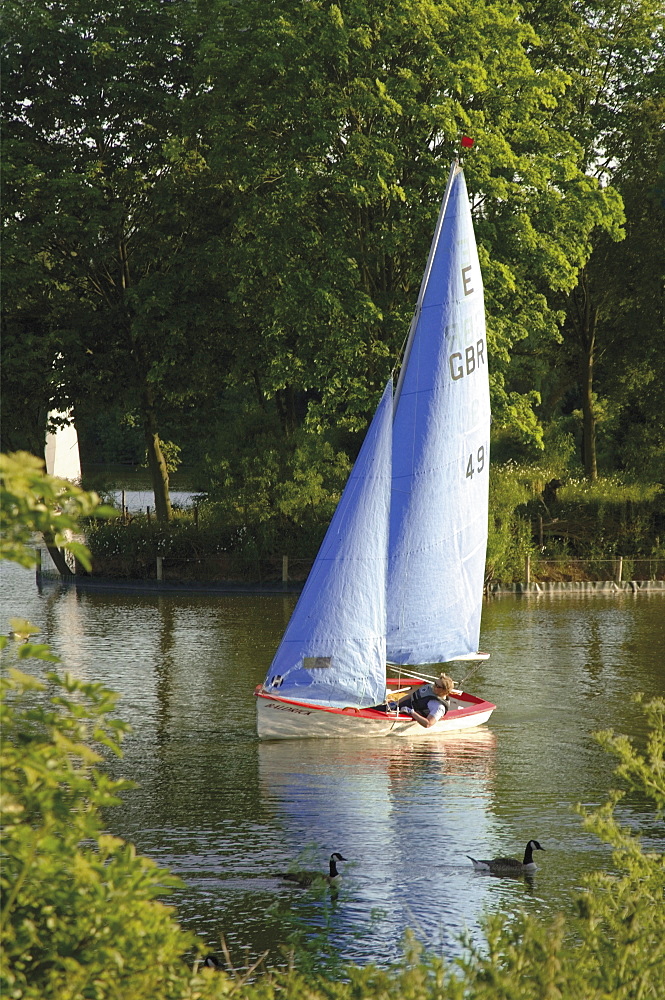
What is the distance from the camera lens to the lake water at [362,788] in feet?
47.1

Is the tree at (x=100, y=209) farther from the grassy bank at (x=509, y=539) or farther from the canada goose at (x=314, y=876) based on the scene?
the canada goose at (x=314, y=876)

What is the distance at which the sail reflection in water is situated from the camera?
1416 centimetres

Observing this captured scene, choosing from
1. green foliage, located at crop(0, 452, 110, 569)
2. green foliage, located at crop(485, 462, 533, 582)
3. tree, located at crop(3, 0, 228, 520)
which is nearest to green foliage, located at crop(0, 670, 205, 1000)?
green foliage, located at crop(0, 452, 110, 569)

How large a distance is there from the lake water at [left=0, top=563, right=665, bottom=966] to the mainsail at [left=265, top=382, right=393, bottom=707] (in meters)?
1.10

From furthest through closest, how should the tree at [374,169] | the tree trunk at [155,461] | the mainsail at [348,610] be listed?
1. the tree trunk at [155,461]
2. the tree at [374,169]
3. the mainsail at [348,610]

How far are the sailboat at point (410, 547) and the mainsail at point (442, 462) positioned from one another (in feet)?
0.08

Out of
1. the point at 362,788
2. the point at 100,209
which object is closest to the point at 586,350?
the point at 100,209

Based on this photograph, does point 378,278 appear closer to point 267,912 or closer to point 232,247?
point 232,247

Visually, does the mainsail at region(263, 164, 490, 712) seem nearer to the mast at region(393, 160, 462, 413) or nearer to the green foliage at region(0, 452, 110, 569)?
the mast at region(393, 160, 462, 413)

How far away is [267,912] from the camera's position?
1408 cm

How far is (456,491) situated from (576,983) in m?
16.3

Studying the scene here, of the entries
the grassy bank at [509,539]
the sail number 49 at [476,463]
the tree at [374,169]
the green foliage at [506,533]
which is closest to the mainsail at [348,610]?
the sail number 49 at [476,463]

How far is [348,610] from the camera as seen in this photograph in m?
21.7

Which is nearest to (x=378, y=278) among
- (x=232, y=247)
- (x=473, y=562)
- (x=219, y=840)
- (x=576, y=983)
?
(x=232, y=247)
